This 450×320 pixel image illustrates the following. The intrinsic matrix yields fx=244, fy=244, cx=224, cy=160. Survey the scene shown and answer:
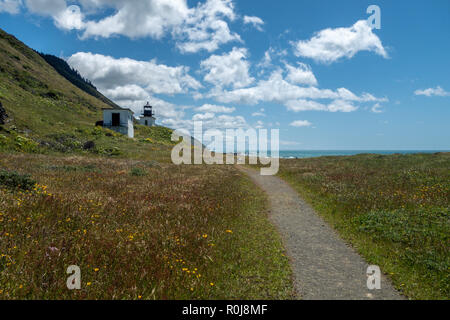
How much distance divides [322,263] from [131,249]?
5.16m

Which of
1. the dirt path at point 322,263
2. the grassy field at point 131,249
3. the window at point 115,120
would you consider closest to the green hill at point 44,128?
the window at point 115,120

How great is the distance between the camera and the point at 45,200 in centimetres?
827

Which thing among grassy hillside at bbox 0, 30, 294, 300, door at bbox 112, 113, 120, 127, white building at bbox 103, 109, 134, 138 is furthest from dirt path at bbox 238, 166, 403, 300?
door at bbox 112, 113, 120, 127

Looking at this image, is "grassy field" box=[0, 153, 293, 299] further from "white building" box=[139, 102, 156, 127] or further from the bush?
"white building" box=[139, 102, 156, 127]

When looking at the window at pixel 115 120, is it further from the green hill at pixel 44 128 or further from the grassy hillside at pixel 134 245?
the grassy hillside at pixel 134 245

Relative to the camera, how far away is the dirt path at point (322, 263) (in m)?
5.45

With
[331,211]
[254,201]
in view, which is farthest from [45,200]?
[331,211]

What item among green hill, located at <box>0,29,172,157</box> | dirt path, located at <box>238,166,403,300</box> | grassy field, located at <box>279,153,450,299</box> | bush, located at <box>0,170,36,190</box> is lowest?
dirt path, located at <box>238,166,403,300</box>

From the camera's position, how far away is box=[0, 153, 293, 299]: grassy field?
15.4 ft

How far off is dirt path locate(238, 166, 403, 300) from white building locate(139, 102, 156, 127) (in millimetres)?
99142

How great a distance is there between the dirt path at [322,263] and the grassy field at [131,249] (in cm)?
44

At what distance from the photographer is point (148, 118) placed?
103188 millimetres

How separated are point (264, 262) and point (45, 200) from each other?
7469 mm
